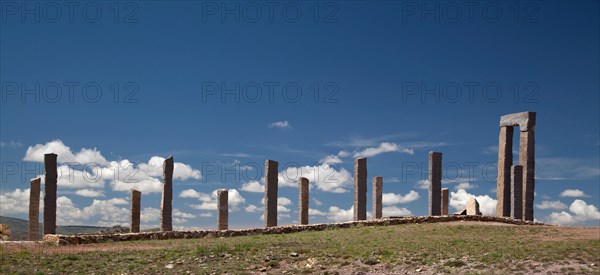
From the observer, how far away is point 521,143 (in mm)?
40406

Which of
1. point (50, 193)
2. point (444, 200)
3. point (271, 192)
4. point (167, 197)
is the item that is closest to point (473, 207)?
point (444, 200)

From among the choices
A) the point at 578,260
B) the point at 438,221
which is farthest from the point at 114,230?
the point at 578,260

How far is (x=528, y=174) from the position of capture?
1583 inches

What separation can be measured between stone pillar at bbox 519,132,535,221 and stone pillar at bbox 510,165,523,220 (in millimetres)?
360

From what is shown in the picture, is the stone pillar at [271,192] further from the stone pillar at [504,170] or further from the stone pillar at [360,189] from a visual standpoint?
the stone pillar at [504,170]

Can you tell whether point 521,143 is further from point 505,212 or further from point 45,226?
point 45,226

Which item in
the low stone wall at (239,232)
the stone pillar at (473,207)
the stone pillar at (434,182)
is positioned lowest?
the low stone wall at (239,232)

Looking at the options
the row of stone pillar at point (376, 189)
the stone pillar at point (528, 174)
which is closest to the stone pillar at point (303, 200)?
the row of stone pillar at point (376, 189)

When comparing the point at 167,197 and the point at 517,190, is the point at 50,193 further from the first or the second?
the point at 517,190

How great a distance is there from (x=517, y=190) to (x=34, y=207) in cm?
2759

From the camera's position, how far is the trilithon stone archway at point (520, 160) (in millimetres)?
39875

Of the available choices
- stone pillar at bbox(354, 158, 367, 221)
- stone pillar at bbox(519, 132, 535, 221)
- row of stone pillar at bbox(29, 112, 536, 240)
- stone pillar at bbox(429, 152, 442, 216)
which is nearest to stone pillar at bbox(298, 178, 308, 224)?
row of stone pillar at bbox(29, 112, 536, 240)

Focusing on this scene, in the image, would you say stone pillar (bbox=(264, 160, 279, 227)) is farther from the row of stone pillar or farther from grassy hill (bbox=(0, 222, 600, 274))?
grassy hill (bbox=(0, 222, 600, 274))

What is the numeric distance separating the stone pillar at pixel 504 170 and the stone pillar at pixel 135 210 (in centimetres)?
2122
